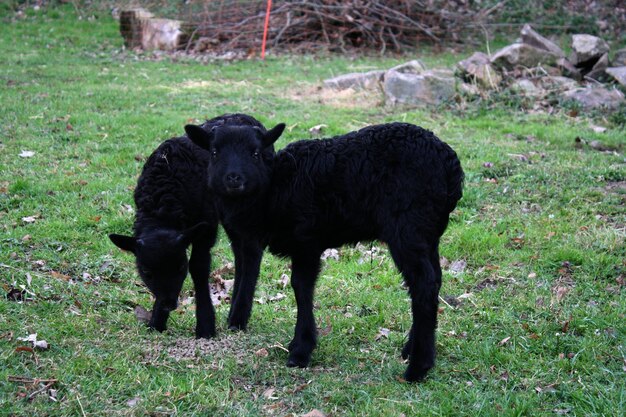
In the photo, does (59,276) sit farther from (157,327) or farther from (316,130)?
(316,130)

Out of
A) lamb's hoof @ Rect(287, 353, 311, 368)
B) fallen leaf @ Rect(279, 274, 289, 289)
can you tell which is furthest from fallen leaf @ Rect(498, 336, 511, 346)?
fallen leaf @ Rect(279, 274, 289, 289)

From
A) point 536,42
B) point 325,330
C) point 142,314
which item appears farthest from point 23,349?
point 536,42

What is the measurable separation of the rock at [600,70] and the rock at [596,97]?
100 centimetres

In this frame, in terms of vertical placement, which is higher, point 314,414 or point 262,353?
point 314,414

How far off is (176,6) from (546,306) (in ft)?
58.5

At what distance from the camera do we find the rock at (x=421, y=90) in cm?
1420

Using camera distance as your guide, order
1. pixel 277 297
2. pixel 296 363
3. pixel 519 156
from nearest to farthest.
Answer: pixel 296 363, pixel 277 297, pixel 519 156

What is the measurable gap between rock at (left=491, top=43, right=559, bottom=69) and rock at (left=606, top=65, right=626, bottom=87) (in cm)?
121

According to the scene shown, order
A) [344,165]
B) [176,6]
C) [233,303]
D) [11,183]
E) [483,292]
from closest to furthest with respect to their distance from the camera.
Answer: [344,165] → [233,303] → [483,292] → [11,183] → [176,6]

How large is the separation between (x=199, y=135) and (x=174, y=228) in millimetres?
990

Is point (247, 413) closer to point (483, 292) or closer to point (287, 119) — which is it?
point (483, 292)

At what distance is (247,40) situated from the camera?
2019cm

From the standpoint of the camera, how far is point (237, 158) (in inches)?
226

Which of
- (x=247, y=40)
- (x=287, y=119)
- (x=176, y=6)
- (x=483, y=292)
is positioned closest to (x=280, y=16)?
(x=247, y=40)
